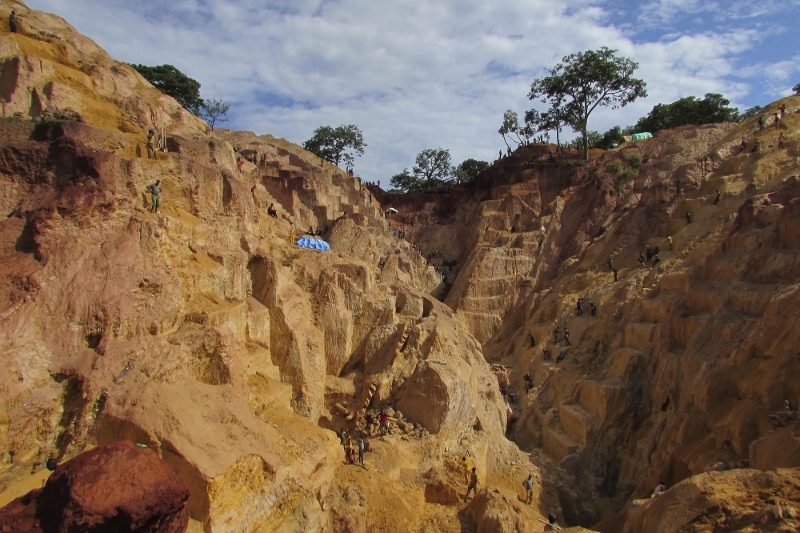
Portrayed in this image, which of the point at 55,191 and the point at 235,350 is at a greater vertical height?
the point at 55,191

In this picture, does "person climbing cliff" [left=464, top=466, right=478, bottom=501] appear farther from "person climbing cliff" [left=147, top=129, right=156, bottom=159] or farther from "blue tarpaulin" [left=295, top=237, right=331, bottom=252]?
"person climbing cliff" [left=147, top=129, right=156, bottom=159]

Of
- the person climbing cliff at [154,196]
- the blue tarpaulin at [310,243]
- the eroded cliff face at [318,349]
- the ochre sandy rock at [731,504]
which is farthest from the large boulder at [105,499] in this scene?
the blue tarpaulin at [310,243]

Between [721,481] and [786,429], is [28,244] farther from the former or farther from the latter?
[786,429]

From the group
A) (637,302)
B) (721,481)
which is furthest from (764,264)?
(721,481)

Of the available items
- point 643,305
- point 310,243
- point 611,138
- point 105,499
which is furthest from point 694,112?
point 105,499

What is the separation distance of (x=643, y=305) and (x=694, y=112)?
38.1 meters

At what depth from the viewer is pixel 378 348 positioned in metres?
20.9

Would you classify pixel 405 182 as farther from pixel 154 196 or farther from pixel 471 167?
pixel 154 196

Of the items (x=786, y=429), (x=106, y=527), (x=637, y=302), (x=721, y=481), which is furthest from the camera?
(x=637, y=302)

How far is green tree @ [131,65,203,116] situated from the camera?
150ft

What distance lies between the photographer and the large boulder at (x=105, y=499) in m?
8.29

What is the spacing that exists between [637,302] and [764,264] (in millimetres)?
6599

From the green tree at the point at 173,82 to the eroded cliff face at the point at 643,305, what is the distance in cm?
2421

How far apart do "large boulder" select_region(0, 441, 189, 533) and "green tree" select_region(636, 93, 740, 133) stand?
55.4 metres
